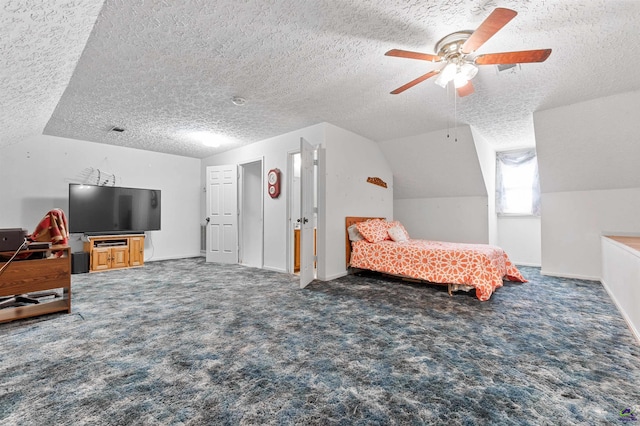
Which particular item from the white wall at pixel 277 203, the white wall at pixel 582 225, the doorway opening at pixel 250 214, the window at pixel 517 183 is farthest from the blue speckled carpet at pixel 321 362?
the window at pixel 517 183

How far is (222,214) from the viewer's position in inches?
235

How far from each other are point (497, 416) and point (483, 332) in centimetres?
112

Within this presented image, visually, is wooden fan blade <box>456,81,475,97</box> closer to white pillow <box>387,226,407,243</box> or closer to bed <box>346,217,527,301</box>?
bed <box>346,217,527,301</box>

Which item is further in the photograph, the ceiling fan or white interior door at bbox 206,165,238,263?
white interior door at bbox 206,165,238,263

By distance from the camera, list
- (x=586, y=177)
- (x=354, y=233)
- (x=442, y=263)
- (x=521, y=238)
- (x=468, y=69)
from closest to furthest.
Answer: (x=468, y=69)
(x=442, y=263)
(x=586, y=177)
(x=354, y=233)
(x=521, y=238)

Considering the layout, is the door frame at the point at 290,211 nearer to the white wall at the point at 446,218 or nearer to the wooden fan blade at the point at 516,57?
the white wall at the point at 446,218

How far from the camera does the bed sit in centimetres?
339

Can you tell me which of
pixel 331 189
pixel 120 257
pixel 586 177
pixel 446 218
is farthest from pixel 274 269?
pixel 586 177

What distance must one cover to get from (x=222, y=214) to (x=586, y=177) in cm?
629

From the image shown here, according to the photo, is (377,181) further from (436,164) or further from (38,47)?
(38,47)

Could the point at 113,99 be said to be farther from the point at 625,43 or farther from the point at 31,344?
the point at 625,43

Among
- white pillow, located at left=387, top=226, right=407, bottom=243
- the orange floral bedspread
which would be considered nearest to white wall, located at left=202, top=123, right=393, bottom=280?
the orange floral bedspread

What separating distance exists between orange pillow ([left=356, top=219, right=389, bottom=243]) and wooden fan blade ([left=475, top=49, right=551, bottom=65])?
2.81 meters

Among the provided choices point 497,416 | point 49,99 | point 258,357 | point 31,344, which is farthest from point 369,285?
point 49,99
